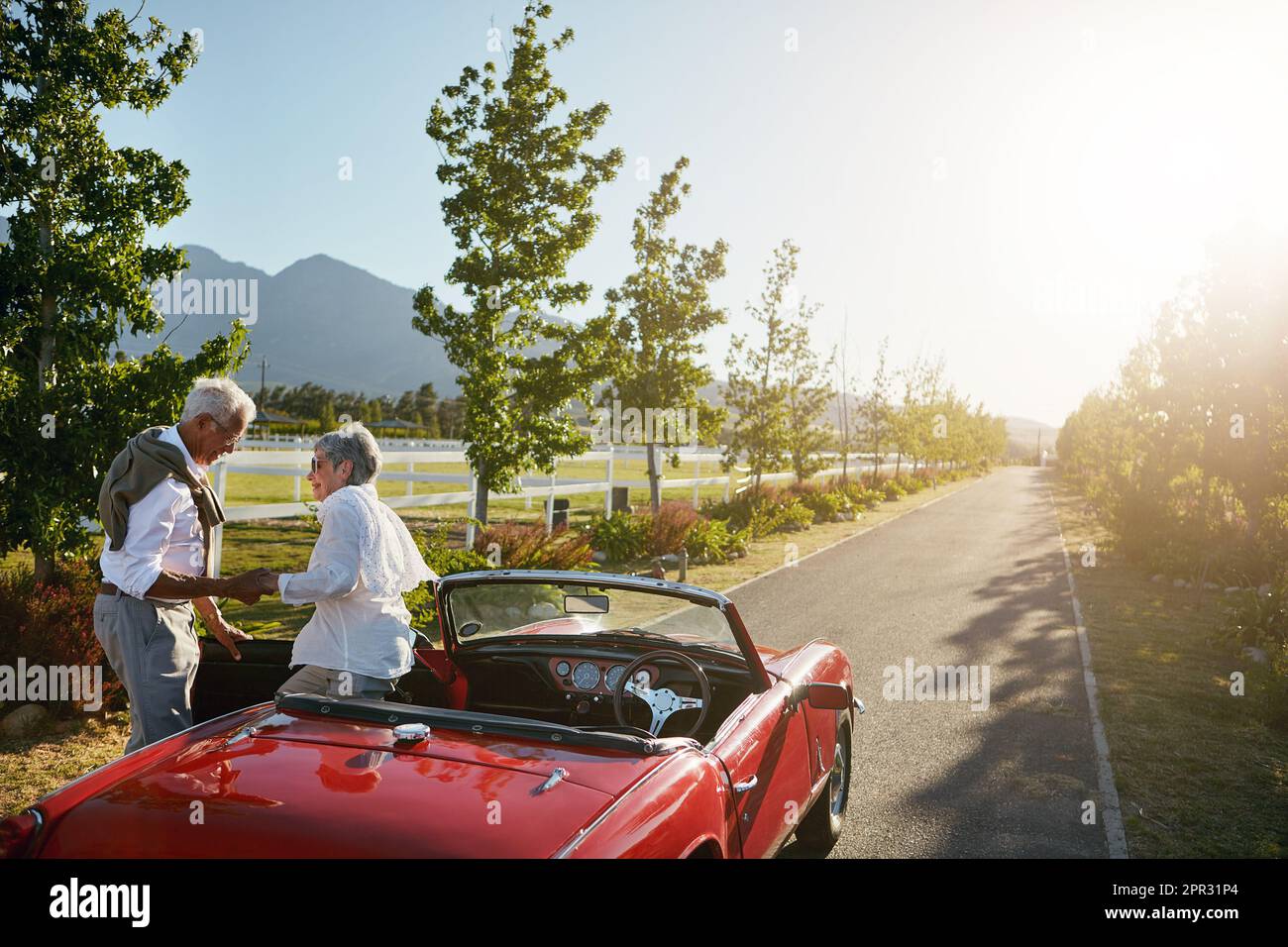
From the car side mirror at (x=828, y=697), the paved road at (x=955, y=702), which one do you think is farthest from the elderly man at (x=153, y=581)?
the paved road at (x=955, y=702)

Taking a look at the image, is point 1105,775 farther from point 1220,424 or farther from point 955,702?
point 1220,424

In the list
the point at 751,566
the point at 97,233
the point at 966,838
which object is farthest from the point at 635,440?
the point at 966,838

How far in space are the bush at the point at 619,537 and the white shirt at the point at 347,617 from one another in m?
11.5

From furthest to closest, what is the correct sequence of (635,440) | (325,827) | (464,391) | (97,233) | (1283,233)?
(635,440) < (1283,233) < (464,391) < (97,233) < (325,827)

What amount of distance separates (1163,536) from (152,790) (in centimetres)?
1782

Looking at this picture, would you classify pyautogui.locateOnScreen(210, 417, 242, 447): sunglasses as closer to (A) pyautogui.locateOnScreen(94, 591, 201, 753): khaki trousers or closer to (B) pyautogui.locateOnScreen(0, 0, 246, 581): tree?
(A) pyautogui.locateOnScreen(94, 591, 201, 753): khaki trousers

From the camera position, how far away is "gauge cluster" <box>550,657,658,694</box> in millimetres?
4016

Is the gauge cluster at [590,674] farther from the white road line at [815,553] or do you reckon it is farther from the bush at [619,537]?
the bush at [619,537]

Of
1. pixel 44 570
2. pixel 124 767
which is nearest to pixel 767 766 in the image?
pixel 124 767

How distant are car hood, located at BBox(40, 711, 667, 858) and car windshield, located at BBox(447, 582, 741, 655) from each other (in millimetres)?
1158

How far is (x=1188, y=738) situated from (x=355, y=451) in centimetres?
645

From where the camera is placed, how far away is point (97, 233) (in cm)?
719

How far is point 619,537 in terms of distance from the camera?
15.7 metres
